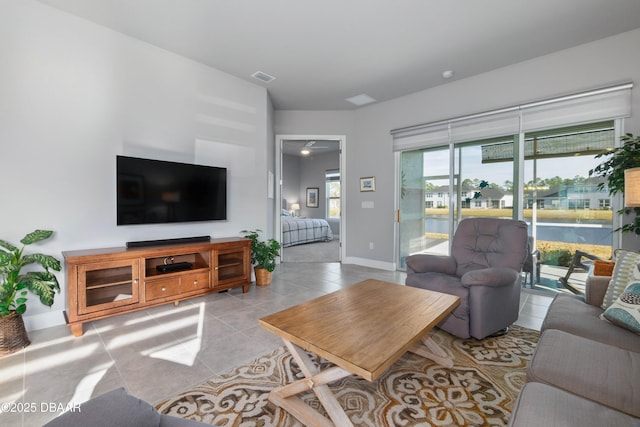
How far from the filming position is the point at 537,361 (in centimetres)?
122

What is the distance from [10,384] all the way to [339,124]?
16.2 feet

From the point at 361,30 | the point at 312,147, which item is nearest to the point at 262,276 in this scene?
the point at 361,30

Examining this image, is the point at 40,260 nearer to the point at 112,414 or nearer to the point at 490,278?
the point at 112,414

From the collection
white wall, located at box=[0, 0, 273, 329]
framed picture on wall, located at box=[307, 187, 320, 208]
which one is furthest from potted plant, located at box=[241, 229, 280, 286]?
framed picture on wall, located at box=[307, 187, 320, 208]

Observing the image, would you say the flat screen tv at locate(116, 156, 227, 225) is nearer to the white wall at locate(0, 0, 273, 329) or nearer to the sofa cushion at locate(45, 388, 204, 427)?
the white wall at locate(0, 0, 273, 329)

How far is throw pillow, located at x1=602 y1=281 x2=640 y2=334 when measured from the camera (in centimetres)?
143

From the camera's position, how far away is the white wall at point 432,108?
293 cm

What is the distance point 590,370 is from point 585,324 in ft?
1.79

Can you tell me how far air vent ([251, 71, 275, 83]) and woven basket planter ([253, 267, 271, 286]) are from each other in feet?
8.45

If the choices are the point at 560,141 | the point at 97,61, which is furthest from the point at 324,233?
the point at 97,61

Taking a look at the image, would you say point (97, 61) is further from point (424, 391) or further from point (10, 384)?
point (424, 391)

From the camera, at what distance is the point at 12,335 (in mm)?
2070

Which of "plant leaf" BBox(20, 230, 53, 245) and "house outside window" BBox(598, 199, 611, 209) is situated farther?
"house outside window" BBox(598, 199, 611, 209)

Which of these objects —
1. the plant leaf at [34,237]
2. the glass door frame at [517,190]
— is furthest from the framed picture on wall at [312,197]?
the plant leaf at [34,237]
